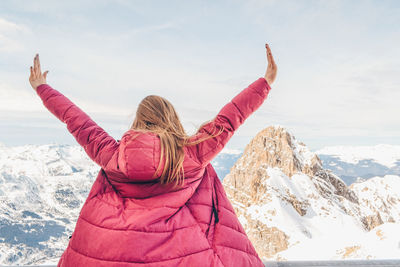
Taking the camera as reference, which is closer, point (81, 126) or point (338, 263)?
point (81, 126)

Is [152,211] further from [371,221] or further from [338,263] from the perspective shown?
[371,221]

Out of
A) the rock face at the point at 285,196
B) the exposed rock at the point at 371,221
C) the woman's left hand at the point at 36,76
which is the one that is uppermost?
the woman's left hand at the point at 36,76

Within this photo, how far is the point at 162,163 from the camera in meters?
1.36

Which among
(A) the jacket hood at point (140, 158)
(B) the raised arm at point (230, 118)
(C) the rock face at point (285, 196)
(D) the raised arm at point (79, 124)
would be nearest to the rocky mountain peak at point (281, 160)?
(C) the rock face at point (285, 196)

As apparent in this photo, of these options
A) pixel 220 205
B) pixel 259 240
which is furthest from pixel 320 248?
pixel 220 205

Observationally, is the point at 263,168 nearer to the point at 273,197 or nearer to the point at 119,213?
the point at 273,197

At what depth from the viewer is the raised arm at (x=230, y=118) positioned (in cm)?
159

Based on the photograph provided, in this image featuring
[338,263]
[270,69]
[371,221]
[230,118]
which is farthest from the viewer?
[371,221]

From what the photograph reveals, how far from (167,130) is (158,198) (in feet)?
1.18

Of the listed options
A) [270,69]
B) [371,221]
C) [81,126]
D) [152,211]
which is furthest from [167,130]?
[371,221]

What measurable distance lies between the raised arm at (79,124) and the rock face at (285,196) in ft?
94.1

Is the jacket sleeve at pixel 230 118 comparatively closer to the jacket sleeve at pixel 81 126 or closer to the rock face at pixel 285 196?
A: the jacket sleeve at pixel 81 126

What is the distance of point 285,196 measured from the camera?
35.3m

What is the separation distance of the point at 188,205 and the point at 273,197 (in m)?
35.3
